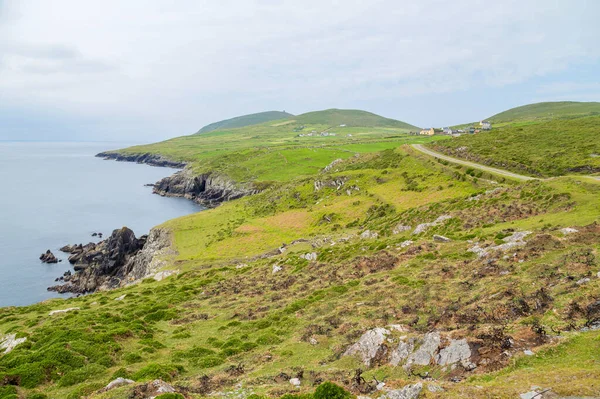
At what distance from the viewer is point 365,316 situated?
23531 millimetres

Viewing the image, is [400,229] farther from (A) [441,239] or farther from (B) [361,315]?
(B) [361,315]

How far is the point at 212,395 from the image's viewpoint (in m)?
16.3

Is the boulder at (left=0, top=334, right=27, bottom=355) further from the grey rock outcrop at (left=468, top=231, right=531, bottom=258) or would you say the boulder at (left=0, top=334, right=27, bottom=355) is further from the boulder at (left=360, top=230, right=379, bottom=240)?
the boulder at (left=360, top=230, right=379, bottom=240)

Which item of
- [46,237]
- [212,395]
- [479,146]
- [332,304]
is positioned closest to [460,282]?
[332,304]

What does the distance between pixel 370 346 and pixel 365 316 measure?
5305 millimetres

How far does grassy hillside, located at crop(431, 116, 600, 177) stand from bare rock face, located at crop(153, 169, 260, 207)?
87.4 meters

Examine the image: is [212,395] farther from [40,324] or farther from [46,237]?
[46,237]

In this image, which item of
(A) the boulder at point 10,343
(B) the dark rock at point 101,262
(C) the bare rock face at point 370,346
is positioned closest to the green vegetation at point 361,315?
(C) the bare rock face at point 370,346

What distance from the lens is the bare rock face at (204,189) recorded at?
156900 millimetres

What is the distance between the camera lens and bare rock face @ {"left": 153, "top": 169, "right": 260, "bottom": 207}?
157 metres

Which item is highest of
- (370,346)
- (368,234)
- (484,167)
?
(484,167)

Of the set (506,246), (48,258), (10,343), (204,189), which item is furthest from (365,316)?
(204,189)

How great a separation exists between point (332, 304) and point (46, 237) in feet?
396

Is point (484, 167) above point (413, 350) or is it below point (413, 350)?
above
